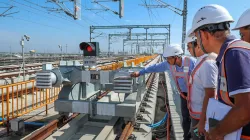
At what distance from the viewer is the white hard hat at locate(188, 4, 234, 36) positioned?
180 centimetres

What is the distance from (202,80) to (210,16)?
970 millimetres

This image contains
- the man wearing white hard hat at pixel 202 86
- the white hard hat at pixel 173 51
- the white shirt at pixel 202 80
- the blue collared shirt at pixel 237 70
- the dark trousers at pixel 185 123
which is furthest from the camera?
the white hard hat at pixel 173 51

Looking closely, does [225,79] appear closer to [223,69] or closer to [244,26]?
[223,69]

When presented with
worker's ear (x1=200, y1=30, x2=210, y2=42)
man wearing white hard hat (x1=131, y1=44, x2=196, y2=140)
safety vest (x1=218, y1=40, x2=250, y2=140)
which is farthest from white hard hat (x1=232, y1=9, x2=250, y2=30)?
safety vest (x1=218, y1=40, x2=250, y2=140)

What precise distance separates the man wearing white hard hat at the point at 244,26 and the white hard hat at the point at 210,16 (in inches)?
51.8

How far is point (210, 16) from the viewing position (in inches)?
72.4

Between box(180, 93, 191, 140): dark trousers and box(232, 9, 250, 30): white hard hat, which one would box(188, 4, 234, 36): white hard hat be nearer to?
box(232, 9, 250, 30): white hard hat

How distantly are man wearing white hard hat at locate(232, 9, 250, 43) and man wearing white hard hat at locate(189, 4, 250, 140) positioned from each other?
1.42 m

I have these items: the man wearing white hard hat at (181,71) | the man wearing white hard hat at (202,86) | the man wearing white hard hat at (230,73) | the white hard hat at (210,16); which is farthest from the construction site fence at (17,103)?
the man wearing white hard hat at (230,73)

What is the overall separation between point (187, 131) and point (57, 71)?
112 inches

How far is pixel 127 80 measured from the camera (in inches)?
161

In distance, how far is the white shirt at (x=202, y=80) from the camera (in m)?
2.47

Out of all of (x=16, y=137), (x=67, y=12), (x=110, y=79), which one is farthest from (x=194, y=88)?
(x=67, y=12)

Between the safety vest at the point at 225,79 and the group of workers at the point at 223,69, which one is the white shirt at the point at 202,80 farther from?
the safety vest at the point at 225,79
